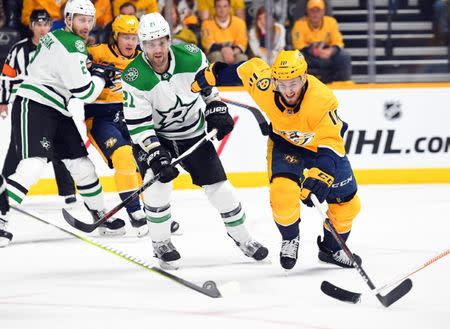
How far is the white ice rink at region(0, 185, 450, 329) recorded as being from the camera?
364 cm

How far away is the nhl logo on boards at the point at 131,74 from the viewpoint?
4348 mm

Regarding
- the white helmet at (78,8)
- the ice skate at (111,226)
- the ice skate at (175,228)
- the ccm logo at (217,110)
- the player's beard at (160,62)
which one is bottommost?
the ice skate at (175,228)

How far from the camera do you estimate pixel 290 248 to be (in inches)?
172

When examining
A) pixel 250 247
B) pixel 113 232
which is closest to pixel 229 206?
pixel 250 247

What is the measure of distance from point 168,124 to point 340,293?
119 centimetres

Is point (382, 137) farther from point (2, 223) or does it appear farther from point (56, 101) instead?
point (2, 223)

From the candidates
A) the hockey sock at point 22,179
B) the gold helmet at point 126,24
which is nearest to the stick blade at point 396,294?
the hockey sock at point 22,179

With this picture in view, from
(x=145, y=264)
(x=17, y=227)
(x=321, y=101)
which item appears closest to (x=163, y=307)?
(x=145, y=264)

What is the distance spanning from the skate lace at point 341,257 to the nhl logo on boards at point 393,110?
2648 millimetres

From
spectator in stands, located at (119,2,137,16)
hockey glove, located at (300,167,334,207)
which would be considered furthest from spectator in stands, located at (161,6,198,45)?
hockey glove, located at (300,167,334,207)

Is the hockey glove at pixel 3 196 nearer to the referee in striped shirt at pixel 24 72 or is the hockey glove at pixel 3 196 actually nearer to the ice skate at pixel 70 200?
the referee in striped shirt at pixel 24 72

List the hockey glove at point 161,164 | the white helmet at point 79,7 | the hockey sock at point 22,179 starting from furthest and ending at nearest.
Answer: the white helmet at point 79,7 → the hockey sock at point 22,179 → the hockey glove at point 161,164

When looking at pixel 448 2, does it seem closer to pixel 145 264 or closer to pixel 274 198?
pixel 274 198

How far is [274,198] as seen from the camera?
4277mm
